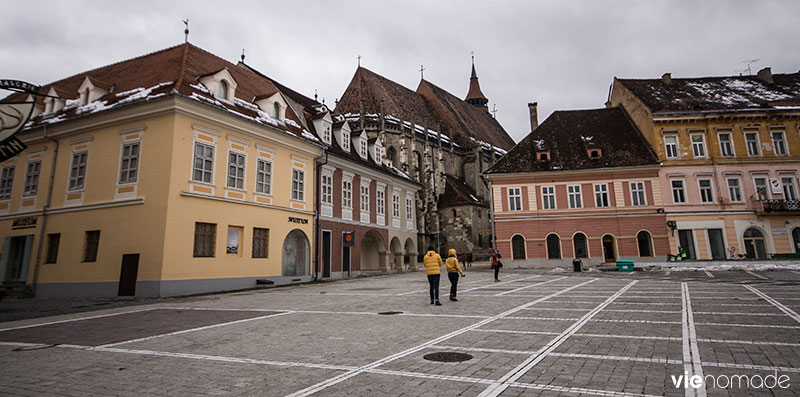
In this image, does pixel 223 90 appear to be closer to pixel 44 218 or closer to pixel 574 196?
pixel 44 218

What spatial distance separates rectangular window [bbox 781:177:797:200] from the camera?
99.8 feet

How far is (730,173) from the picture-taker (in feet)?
100

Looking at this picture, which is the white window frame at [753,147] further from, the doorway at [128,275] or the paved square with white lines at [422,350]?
the doorway at [128,275]

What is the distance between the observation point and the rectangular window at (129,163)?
17.8 meters

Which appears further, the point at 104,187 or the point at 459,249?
the point at 459,249

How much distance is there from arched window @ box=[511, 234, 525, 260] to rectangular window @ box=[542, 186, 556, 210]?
299 cm

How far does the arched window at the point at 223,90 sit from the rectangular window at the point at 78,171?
625 centimetres

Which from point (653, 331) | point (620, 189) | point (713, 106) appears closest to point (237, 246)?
point (653, 331)

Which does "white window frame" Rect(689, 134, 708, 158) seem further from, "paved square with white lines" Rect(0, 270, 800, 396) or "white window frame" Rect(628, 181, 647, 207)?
"paved square with white lines" Rect(0, 270, 800, 396)

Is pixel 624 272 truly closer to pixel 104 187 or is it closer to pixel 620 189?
pixel 620 189

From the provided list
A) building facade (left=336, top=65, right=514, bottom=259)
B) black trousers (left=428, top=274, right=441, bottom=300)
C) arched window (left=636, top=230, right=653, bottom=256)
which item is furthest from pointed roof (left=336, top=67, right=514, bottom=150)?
black trousers (left=428, top=274, right=441, bottom=300)

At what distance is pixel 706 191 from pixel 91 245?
36572mm

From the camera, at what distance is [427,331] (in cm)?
768

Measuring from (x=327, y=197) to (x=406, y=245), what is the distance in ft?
41.7
